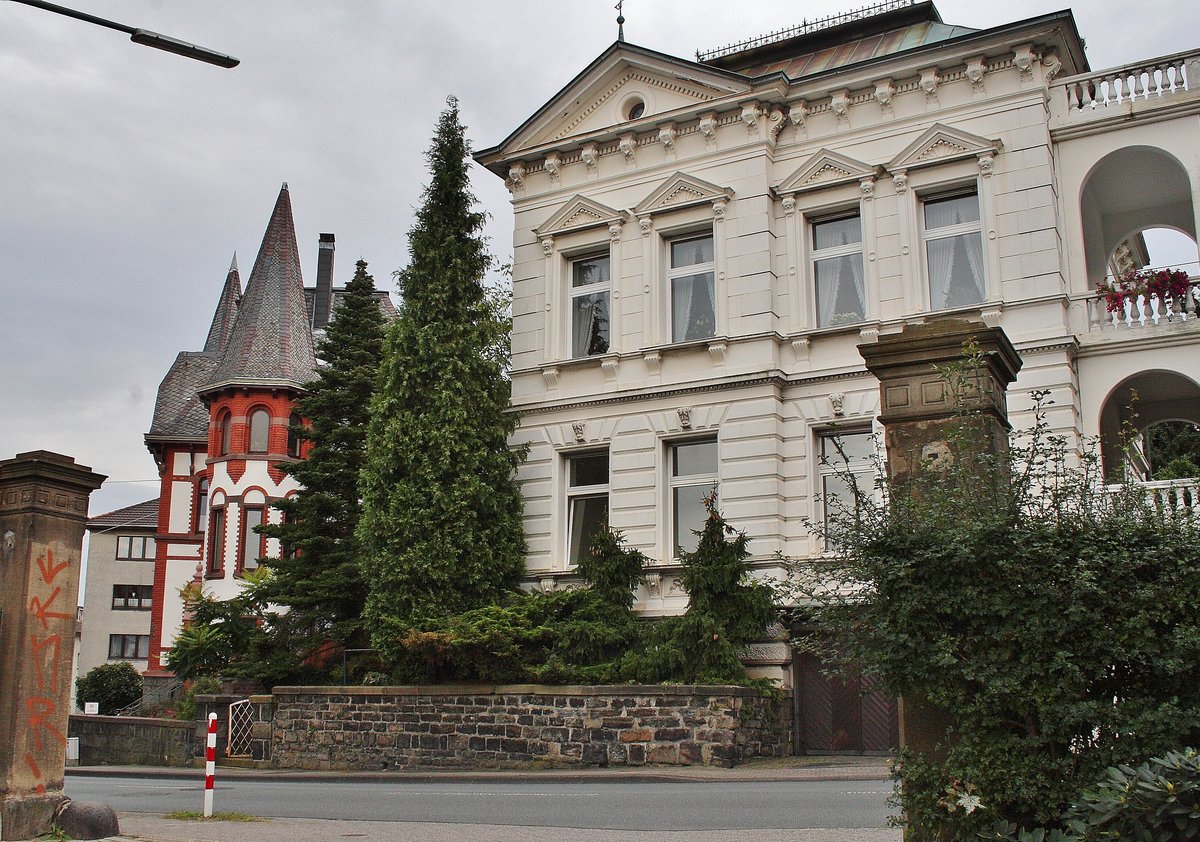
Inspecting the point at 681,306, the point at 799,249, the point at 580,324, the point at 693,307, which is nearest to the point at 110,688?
the point at 580,324

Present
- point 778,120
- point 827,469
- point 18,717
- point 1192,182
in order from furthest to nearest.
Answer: point 778,120, point 827,469, point 1192,182, point 18,717

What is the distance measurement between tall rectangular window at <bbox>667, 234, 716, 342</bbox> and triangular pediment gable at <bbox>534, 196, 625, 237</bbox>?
141 centimetres

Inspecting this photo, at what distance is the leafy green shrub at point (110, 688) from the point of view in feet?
159

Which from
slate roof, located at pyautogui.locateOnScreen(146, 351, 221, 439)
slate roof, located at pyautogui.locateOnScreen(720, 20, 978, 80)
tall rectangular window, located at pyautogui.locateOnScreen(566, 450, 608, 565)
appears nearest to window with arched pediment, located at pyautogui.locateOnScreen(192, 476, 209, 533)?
slate roof, located at pyautogui.locateOnScreen(146, 351, 221, 439)

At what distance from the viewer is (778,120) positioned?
22.2 m

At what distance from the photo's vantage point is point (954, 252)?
67.6ft

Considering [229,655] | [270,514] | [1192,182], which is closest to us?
[1192,182]

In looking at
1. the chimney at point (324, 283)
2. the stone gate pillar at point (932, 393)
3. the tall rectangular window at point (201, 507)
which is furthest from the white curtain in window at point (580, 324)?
the chimney at point (324, 283)

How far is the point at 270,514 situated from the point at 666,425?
30.0 m

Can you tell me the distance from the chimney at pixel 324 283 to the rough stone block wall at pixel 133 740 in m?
32.9

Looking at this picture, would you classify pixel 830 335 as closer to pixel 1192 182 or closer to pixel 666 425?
pixel 666 425

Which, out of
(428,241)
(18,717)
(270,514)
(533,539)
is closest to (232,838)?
(18,717)

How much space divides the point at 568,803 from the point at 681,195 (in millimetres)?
13014

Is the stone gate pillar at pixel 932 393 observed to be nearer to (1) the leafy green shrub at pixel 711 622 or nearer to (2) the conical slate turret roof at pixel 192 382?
(1) the leafy green shrub at pixel 711 622
